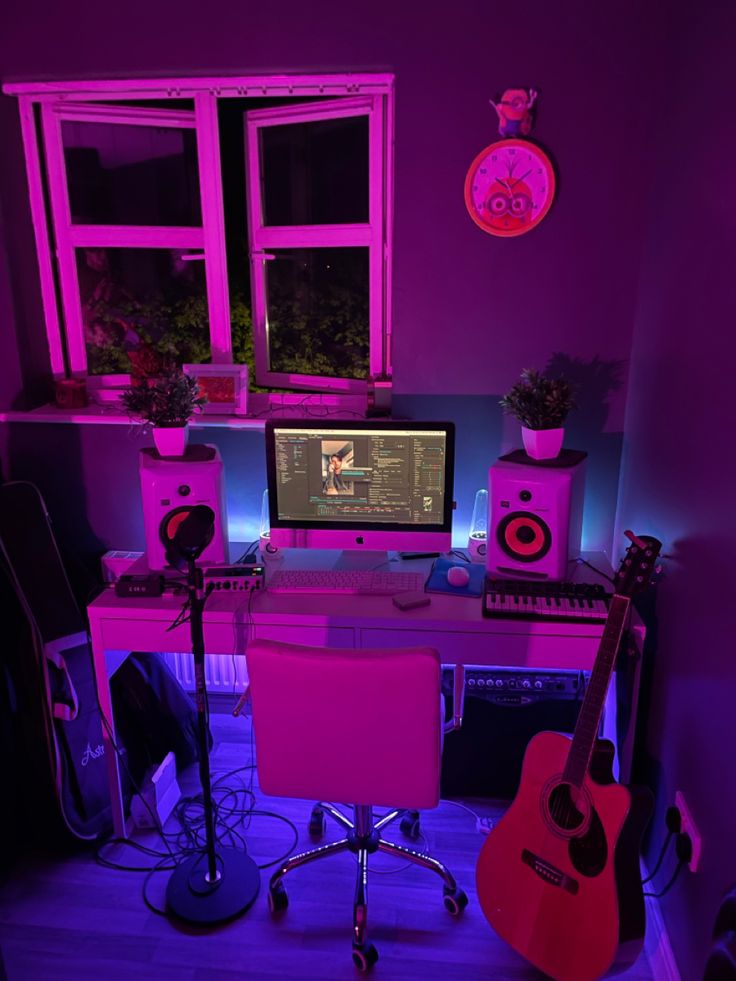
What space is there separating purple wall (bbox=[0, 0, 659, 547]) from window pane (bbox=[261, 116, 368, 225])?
0.37 m

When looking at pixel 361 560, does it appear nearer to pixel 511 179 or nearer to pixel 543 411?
pixel 543 411

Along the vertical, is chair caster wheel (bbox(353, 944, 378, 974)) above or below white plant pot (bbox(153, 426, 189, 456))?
below

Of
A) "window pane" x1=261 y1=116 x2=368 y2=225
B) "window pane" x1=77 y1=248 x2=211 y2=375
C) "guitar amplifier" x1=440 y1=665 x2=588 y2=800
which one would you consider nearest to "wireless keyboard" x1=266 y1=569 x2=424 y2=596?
"guitar amplifier" x1=440 y1=665 x2=588 y2=800

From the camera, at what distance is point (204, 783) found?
213 centimetres

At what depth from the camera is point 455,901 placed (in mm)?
2146

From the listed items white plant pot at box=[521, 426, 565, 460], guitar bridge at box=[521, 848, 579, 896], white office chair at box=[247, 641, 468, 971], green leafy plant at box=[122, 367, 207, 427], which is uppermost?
green leafy plant at box=[122, 367, 207, 427]

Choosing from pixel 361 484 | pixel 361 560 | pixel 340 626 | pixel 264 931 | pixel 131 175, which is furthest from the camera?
pixel 131 175

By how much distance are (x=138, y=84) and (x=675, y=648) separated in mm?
2581

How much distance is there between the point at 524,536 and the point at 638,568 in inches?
19.6

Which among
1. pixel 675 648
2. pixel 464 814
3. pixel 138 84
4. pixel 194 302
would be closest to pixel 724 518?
pixel 675 648

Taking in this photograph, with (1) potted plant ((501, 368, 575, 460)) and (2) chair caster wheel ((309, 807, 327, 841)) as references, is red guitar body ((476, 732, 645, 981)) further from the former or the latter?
(1) potted plant ((501, 368, 575, 460))

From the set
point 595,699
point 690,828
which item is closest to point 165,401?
point 595,699

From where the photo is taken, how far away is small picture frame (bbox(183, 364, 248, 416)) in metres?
2.83

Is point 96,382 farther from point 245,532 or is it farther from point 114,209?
point 245,532
